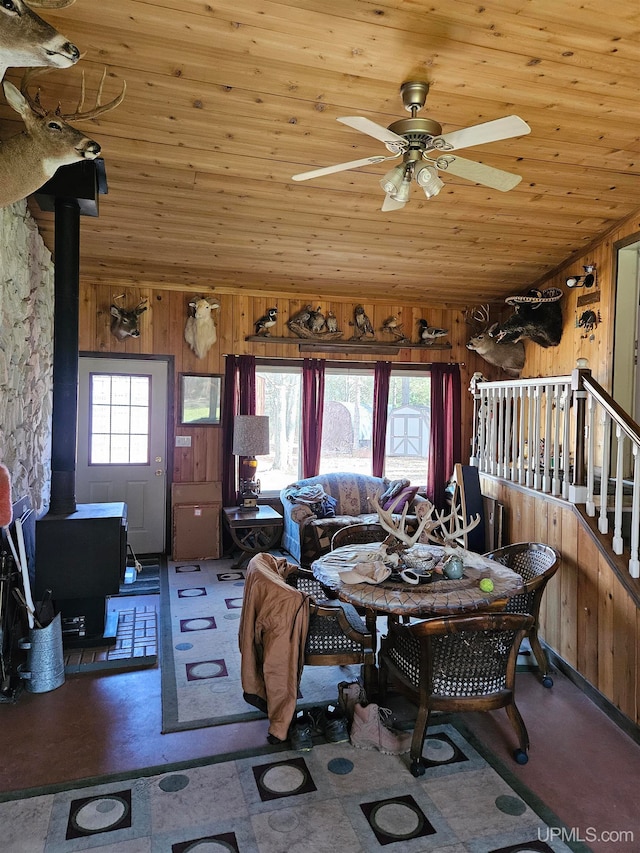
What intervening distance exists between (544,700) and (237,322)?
4.65m

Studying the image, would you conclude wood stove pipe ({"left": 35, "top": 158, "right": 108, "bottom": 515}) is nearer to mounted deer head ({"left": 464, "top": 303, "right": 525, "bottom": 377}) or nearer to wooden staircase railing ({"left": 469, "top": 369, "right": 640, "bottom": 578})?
wooden staircase railing ({"left": 469, "top": 369, "right": 640, "bottom": 578})

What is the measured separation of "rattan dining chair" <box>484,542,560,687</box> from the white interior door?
12.2 feet

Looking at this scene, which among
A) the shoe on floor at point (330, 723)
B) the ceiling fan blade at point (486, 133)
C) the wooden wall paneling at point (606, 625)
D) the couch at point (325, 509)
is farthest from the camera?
the couch at point (325, 509)

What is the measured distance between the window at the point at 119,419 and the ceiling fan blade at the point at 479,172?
13.7 ft

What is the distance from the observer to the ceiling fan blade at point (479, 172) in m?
2.79

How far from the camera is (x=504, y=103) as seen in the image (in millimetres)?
3541

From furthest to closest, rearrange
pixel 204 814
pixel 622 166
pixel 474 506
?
pixel 474 506 < pixel 622 166 < pixel 204 814

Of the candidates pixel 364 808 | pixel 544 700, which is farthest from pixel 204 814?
pixel 544 700

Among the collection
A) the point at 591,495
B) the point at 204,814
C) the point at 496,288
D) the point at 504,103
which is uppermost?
the point at 504,103

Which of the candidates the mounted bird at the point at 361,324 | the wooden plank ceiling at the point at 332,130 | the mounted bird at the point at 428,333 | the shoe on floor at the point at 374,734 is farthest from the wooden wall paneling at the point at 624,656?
the mounted bird at the point at 361,324

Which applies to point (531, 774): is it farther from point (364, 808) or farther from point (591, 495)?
point (591, 495)

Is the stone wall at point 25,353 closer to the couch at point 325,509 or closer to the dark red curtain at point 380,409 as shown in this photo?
the couch at point 325,509

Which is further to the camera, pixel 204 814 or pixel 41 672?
pixel 41 672
